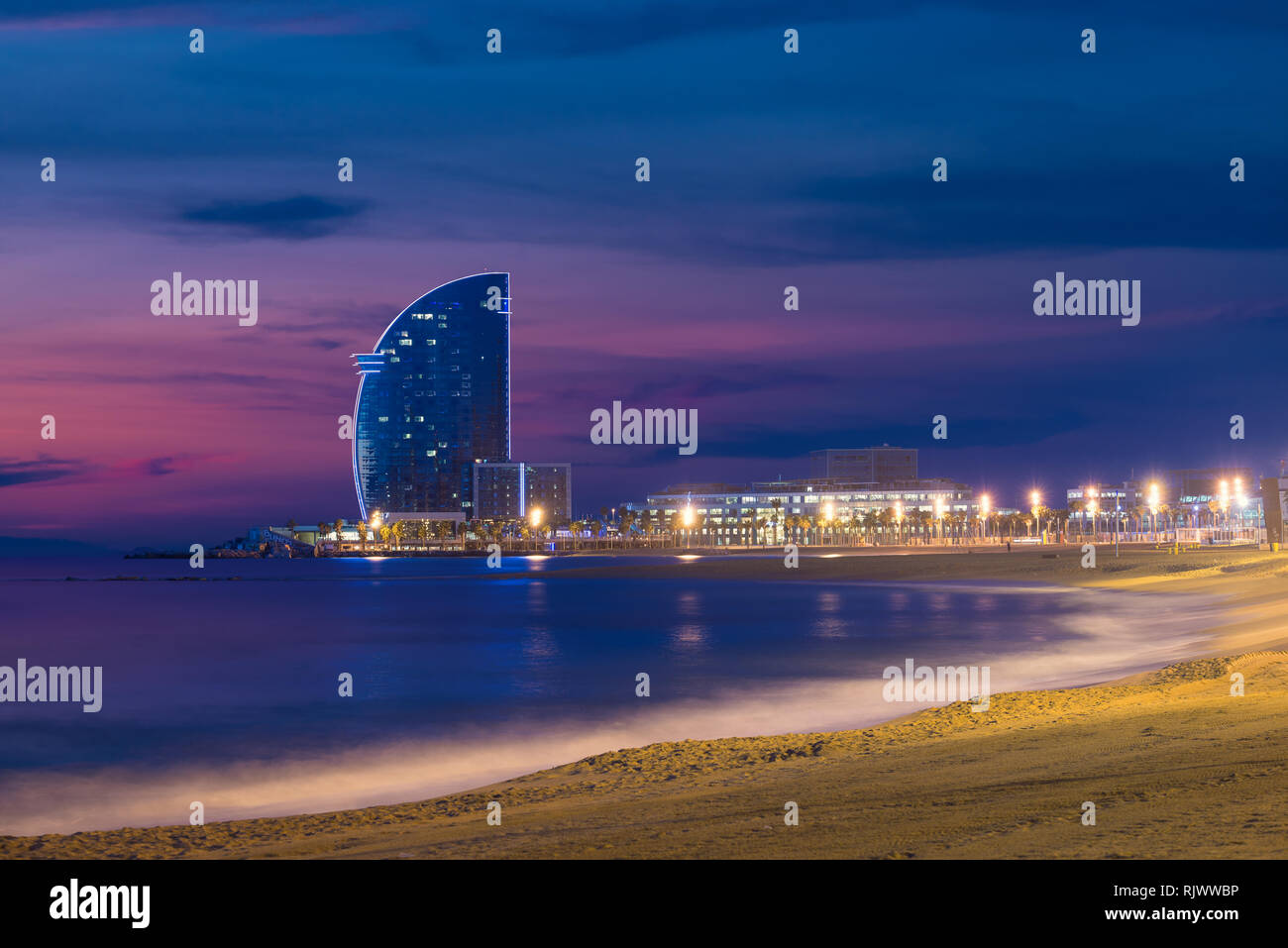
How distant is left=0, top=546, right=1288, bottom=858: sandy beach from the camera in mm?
8578

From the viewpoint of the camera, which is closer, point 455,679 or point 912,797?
point 912,797

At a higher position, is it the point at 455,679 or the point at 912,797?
the point at 912,797

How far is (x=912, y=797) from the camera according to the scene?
10.7 m

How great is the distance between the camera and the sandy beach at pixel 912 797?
8578 millimetres

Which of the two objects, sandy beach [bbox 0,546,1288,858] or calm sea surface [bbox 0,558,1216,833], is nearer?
sandy beach [bbox 0,546,1288,858]

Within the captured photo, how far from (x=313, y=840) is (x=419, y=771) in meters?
7.66

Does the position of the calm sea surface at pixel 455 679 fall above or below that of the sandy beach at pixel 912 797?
below

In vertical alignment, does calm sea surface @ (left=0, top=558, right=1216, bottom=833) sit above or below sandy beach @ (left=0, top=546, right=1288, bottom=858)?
below

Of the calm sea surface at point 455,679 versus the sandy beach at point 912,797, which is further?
the calm sea surface at point 455,679

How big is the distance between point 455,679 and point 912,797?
2603 cm

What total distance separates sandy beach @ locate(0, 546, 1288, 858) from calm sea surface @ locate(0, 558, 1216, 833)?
352 centimetres

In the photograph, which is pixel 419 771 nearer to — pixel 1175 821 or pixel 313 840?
pixel 313 840

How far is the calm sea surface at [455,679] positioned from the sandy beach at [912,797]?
11.5 ft
